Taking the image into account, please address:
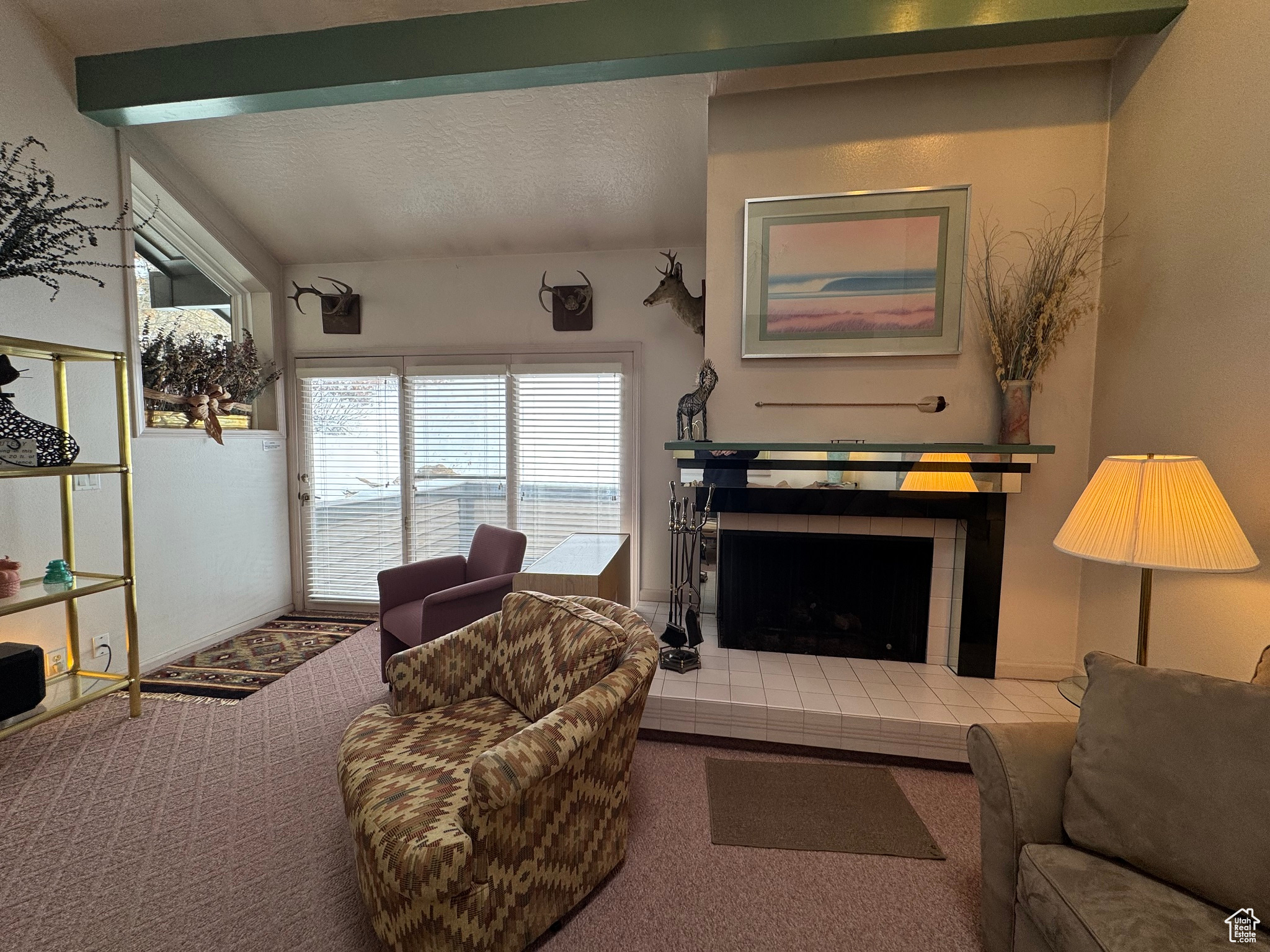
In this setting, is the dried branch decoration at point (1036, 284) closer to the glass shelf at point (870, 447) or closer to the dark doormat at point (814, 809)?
the glass shelf at point (870, 447)

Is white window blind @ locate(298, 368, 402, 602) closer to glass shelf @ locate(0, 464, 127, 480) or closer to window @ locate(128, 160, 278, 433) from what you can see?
window @ locate(128, 160, 278, 433)

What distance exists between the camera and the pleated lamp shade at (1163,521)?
142 cm

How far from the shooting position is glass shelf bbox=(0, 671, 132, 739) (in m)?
2.14

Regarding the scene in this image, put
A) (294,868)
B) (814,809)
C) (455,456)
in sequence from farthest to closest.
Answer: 1. (455,456)
2. (814,809)
3. (294,868)

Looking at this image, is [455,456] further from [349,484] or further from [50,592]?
[50,592]

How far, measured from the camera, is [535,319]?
12.3 ft

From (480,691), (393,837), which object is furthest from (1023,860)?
(480,691)

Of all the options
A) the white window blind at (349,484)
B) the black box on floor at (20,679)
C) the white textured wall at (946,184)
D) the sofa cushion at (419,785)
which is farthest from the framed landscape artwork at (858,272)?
the black box on floor at (20,679)

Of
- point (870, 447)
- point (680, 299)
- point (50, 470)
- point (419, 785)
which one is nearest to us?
point (419, 785)

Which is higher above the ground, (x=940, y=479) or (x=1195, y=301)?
(x=1195, y=301)

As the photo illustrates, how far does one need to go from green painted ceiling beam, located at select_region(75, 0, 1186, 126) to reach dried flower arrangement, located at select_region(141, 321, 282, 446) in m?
1.16

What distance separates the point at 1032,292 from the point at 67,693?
4.62 m

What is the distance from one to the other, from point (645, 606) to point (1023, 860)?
2.44 metres

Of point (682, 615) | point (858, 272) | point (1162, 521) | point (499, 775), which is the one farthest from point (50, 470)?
point (1162, 521)
